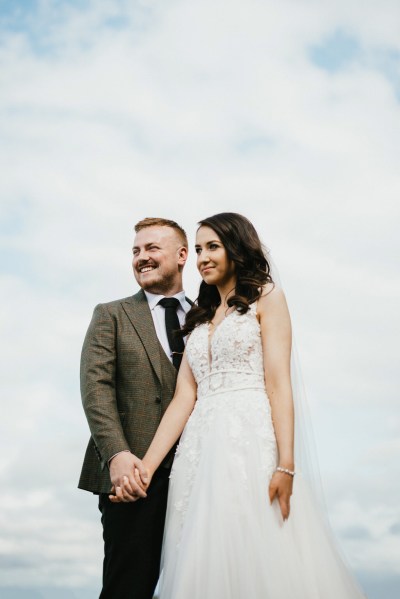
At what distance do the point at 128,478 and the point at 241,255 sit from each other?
1741 millimetres

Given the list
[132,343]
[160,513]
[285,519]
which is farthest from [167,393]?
[285,519]

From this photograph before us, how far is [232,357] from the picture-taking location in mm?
5156

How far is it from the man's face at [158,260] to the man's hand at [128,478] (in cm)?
148

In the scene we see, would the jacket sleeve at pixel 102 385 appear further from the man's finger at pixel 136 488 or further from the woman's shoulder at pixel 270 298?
the woman's shoulder at pixel 270 298

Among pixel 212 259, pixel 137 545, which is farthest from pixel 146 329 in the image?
pixel 137 545

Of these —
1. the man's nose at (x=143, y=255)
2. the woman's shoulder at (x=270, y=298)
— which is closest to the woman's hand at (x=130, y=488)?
the woman's shoulder at (x=270, y=298)

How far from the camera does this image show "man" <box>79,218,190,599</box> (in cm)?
527

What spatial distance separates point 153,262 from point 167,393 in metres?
1.13

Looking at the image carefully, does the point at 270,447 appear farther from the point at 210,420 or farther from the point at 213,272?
the point at 213,272

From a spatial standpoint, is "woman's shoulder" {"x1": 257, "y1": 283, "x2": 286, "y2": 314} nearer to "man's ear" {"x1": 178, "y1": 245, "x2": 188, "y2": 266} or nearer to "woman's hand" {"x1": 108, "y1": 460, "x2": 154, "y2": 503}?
"man's ear" {"x1": 178, "y1": 245, "x2": 188, "y2": 266}

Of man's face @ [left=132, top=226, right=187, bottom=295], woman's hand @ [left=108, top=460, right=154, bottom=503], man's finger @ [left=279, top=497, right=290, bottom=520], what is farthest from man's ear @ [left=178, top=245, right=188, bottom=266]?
man's finger @ [left=279, top=497, right=290, bottom=520]

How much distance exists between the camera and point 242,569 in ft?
14.6

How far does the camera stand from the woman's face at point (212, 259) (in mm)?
5465

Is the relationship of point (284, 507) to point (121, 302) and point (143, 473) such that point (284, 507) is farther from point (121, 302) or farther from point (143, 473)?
point (121, 302)
